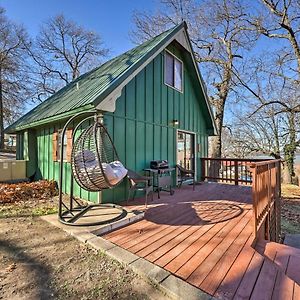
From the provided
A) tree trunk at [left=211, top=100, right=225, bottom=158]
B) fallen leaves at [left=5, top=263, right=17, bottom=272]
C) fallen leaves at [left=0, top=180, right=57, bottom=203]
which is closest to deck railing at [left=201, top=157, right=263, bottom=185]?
tree trunk at [left=211, top=100, right=225, bottom=158]

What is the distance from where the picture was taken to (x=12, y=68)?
15672mm

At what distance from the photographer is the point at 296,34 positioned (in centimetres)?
1091

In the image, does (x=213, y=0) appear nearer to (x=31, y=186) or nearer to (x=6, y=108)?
(x=31, y=186)

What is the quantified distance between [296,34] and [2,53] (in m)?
18.6

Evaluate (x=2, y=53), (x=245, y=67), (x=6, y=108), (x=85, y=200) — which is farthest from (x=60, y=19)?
(x=85, y=200)

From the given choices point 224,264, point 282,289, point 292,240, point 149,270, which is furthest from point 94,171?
point 292,240

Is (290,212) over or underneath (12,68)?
underneath

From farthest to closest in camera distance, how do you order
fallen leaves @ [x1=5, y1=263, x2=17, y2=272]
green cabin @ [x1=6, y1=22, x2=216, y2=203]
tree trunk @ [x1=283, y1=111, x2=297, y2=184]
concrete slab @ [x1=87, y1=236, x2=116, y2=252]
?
tree trunk @ [x1=283, y1=111, x2=297, y2=184]
green cabin @ [x1=6, y1=22, x2=216, y2=203]
concrete slab @ [x1=87, y1=236, x2=116, y2=252]
fallen leaves @ [x1=5, y1=263, x2=17, y2=272]

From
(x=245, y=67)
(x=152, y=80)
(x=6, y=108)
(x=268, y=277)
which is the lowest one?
(x=268, y=277)

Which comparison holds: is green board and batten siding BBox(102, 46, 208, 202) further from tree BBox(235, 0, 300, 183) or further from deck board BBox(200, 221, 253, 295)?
tree BBox(235, 0, 300, 183)

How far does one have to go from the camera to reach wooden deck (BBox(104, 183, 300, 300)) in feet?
6.61

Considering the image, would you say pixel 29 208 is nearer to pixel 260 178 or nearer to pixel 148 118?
pixel 148 118

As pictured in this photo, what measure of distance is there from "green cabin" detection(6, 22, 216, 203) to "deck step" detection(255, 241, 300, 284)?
315 cm

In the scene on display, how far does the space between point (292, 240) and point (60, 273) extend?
17.8 feet
